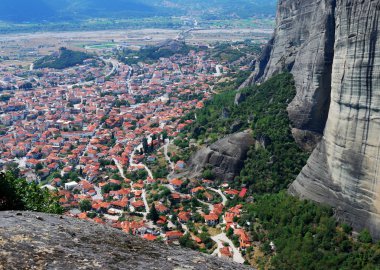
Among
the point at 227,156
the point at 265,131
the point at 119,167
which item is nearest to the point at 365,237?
the point at 265,131

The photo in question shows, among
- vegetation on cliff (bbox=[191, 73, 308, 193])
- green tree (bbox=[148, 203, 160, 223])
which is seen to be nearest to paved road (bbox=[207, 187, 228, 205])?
vegetation on cliff (bbox=[191, 73, 308, 193])

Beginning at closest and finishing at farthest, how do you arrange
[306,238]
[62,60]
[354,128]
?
1. [354,128]
2. [306,238]
3. [62,60]

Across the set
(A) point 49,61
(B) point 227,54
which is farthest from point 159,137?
(A) point 49,61

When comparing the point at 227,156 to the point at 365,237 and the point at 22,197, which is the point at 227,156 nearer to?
the point at 365,237

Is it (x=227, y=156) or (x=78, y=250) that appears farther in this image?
(x=227, y=156)

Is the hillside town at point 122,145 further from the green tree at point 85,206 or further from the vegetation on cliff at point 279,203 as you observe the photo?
the vegetation on cliff at point 279,203

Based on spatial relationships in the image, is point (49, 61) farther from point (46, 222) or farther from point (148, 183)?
point (46, 222)
